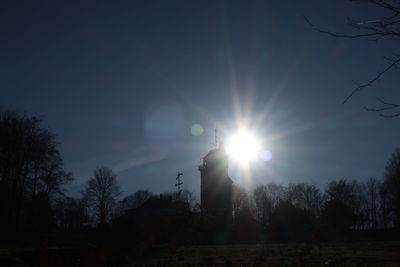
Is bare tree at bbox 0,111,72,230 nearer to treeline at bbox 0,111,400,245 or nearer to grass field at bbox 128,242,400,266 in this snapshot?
treeline at bbox 0,111,400,245

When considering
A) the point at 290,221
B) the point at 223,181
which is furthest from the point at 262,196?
the point at 290,221

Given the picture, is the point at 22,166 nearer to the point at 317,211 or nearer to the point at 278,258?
the point at 278,258

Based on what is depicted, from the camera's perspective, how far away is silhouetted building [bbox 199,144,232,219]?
58.7m

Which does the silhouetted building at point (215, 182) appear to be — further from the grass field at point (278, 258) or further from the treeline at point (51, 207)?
the grass field at point (278, 258)

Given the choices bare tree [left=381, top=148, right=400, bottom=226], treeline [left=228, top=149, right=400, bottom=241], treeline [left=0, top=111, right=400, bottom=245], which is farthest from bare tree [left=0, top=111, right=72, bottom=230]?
bare tree [left=381, top=148, right=400, bottom=226]

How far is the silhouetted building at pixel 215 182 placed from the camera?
58688mm

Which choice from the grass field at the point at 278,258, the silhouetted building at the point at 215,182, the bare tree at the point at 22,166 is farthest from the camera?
the silhouetted building at the point at 215,182

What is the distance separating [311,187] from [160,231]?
57594 mm

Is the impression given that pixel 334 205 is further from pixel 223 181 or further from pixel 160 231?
pixel 160 231

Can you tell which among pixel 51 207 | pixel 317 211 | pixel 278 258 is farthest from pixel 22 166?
pixel 317 211

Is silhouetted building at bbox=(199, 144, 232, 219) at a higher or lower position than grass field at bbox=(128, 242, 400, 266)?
higher

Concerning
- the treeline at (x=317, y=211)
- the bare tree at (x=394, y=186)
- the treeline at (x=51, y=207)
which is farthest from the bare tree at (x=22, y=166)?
the bare tree at (x=394, y=186)

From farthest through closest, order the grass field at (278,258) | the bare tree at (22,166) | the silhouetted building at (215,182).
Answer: the silhouetted building at (215,182)
the bare tree at (22,166)
the grass field at (278,258)

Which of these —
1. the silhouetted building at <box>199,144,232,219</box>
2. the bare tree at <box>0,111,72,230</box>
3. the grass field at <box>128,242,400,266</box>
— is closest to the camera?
the grass field at <box>128,242,400,266</box>
